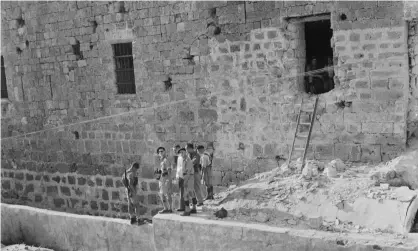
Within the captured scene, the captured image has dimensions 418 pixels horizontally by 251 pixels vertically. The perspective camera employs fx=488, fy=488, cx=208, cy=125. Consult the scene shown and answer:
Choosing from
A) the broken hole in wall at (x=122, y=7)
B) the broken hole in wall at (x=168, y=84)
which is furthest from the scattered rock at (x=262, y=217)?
the broken hole in wall at (x=122, y=7)

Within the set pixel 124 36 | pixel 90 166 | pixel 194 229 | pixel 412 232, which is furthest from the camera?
pixel 90 166

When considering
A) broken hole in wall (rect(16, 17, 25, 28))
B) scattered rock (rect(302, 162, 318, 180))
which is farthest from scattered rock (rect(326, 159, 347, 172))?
broken hole in wall (rect(16, 17, 25, 28))

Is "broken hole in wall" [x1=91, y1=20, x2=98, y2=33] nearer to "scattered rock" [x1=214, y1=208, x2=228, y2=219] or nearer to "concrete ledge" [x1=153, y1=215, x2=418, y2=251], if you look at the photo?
"concrete ledge" [x1=153, y1=215, x2=418, y2=251]

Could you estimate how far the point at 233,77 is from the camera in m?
7.48

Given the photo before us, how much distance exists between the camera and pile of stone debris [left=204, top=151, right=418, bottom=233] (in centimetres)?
539

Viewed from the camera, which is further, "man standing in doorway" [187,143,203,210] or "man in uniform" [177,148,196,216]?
"man standing in doorway" [187,143,203,210]

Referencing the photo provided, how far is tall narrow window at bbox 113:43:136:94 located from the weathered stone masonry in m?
0.13

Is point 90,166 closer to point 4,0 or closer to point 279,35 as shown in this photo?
point 4,0

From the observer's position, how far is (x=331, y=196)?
5.80 m

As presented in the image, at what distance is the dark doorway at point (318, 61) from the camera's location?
281 inches

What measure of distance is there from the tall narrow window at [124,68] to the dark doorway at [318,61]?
10.3 feet

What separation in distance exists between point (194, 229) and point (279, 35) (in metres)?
3.00

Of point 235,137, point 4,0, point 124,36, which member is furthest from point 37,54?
point 235,137

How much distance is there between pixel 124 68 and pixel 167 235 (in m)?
3.77
